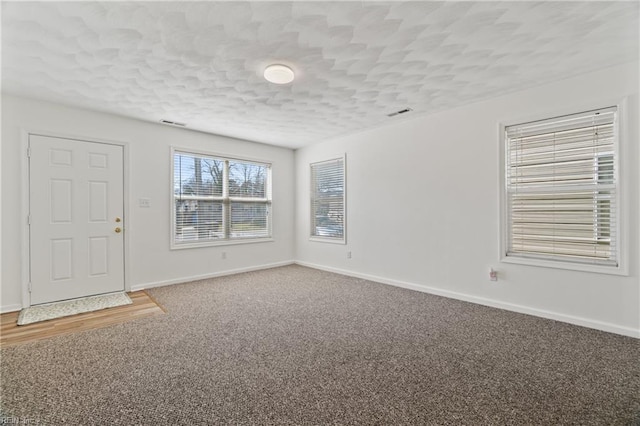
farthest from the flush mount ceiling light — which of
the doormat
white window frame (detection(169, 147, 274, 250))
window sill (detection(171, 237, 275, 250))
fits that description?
the doormat

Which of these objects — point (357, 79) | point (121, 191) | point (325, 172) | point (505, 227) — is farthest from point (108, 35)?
point (505, 227)

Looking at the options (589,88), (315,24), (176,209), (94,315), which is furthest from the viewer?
(176,209)

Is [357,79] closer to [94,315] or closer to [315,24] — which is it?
[315,24]

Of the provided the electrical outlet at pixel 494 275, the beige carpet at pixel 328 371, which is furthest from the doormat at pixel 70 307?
the electrical outlet at pixel 494 275

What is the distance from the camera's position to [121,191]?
4105 millimetres

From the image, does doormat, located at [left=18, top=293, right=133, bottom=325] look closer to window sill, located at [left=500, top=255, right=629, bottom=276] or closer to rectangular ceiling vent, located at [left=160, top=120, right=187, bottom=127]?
rectangular ceiling vent, located at [left=160, top=120, right=187, bottom=127]

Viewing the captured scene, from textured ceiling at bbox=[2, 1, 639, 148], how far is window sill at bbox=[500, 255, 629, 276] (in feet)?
6.28

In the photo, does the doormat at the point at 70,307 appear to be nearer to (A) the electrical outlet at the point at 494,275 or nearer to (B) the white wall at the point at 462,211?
(B) the white wall at the point at 462,211

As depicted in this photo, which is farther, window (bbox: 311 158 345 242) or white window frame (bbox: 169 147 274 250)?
window (bbox: 311 158 345 242)

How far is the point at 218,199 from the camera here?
203 inches

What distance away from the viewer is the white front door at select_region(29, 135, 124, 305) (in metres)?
3.51

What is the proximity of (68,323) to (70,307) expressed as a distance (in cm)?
56

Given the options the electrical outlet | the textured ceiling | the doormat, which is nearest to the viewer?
the textured ceiling

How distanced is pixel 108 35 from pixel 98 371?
98.4 inches
